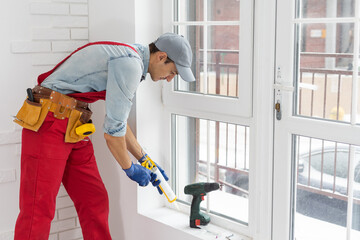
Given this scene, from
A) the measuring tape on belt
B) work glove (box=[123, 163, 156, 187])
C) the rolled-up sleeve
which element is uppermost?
the rolled-up sleeve

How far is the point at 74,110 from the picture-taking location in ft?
8.25

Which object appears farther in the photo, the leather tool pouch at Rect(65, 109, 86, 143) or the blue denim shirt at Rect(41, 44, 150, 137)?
the leather tool pouch at Rect(65, 109, 86, 143)

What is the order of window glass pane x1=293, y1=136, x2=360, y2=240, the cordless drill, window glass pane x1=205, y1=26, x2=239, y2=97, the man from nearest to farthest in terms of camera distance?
window glass pane x1=293, y1=136, x2=360, y2=240 < the man < window glass pane x1=205, y1=26, x2=239, y2=97 < the cordless drill

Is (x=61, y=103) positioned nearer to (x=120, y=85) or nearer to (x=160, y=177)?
(x=120, y=85)

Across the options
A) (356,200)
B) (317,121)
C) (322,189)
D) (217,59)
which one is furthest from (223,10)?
(356,200)

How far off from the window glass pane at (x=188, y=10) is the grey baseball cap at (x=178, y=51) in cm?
39

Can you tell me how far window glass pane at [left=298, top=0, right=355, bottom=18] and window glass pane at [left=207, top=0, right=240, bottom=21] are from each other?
37 centimetres

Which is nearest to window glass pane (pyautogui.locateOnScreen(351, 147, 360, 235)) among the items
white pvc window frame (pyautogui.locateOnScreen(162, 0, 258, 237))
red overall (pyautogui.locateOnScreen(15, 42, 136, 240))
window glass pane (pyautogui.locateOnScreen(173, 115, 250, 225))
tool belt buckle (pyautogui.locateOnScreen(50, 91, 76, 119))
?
white pvc window frame (pyautogui.locateOnScreen(162, 0, 258, 237))

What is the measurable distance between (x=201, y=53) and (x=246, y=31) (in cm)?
36

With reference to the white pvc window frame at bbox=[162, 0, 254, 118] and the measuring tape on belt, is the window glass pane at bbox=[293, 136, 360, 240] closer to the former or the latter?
the white pvc window frame at bbox=[162, 0, 254, 118]

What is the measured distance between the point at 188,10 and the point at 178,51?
528mm

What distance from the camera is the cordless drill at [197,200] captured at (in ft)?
→ 8.80

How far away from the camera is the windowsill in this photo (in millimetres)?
2654

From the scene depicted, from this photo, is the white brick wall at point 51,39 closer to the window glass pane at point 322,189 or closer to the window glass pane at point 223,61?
the window glass pane at point 223,61
